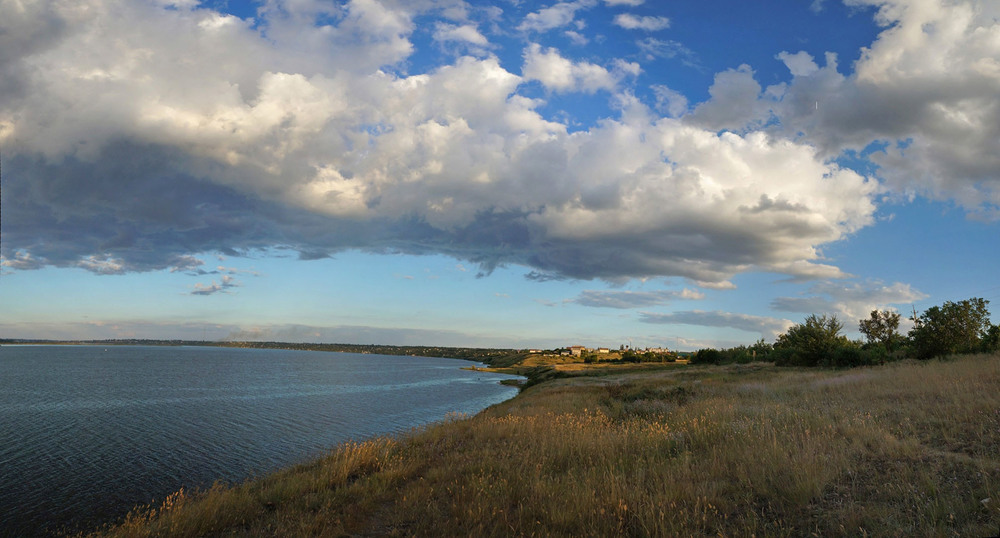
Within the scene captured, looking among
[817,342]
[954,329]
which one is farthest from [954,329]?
[817,342]

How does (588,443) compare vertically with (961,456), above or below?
below

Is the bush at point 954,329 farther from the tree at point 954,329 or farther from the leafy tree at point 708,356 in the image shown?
the leafy tree at point 708,356

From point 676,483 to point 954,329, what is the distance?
48.3 metres

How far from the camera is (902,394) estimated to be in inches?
588

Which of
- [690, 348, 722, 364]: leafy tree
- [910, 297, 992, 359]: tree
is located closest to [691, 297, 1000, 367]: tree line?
[910, 297, 992, 359]: tree

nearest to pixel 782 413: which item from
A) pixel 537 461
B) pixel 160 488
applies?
pixel 537 461

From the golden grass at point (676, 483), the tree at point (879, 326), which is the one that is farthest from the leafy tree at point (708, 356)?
the golden grass at point (676, 483)

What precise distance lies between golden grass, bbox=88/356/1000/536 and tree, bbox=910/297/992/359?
3487 centimetres

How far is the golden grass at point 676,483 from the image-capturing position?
629 centimetres

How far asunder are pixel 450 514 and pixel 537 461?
3201 mm

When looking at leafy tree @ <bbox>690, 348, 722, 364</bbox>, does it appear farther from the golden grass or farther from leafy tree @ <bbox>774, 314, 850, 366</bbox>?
the golden grass

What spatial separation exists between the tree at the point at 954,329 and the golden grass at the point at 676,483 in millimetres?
34868

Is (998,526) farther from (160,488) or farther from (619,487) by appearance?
(160,488)

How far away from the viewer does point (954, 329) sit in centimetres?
3953
